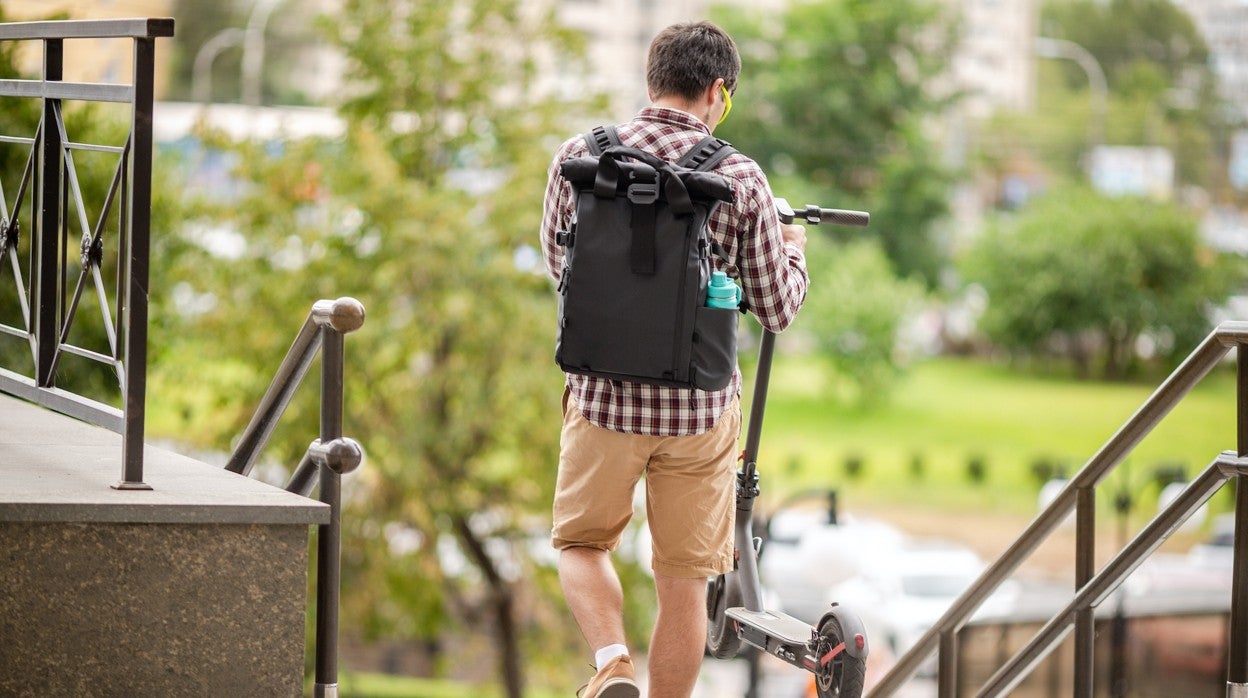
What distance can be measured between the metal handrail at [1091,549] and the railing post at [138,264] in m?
2.18

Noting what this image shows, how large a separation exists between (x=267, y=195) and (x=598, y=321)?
36.0 feet

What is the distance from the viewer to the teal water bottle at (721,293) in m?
2.81

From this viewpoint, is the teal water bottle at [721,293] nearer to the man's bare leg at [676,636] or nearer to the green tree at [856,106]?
the man's bare leg at [676,636]

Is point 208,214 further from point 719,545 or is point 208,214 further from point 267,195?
point 719,545

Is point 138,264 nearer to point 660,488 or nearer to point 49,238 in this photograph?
point 49,238

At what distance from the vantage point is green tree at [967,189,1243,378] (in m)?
42.0

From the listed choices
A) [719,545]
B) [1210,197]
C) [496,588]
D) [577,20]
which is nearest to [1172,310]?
[1210,197]

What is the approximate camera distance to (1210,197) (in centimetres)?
4841

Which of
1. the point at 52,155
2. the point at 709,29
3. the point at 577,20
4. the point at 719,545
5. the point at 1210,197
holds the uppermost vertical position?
the point at 577,20

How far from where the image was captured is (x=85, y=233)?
3020 mm

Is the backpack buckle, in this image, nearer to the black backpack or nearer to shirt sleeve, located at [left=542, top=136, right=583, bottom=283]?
the black backpack

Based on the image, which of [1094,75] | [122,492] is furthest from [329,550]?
[1094,75]

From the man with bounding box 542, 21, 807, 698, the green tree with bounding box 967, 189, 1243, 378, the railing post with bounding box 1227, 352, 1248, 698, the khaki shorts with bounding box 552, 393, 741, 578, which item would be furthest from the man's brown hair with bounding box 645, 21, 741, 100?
the green tree with bounding box 967, 189, 1243, 378

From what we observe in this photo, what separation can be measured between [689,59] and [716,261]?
430 millimetres
